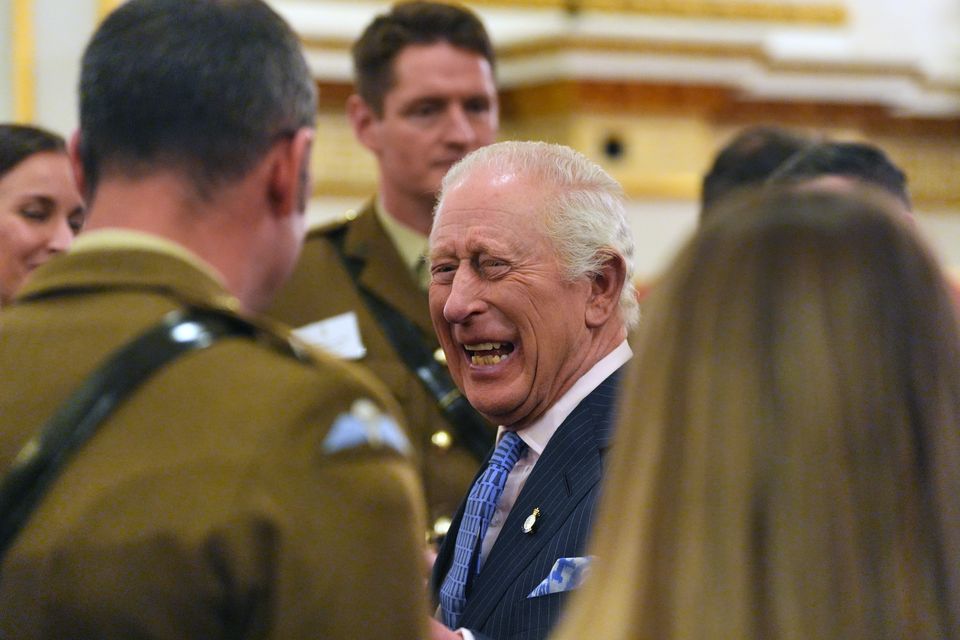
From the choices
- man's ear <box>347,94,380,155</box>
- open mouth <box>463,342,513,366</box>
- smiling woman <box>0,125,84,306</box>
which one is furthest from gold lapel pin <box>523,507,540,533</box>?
man's ear <box>347,94,380,155</box>

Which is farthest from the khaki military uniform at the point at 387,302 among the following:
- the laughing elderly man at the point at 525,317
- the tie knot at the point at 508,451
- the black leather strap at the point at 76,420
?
the black leather strap at the point at 76,420

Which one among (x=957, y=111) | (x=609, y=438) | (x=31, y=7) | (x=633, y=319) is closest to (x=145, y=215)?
(x=609, y=438)

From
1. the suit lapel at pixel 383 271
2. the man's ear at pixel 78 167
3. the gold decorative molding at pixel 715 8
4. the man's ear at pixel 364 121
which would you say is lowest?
the suit lapel at pixel 383 271

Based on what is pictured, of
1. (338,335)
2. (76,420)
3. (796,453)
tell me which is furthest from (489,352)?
(796,453)

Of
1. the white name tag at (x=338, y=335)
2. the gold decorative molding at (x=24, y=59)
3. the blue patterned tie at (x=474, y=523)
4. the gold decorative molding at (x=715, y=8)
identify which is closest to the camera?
the blue patterned tie at (x=474, y=523)

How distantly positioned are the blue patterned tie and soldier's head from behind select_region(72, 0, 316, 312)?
0.85 metres

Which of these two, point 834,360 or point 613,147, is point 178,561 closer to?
point 834,360

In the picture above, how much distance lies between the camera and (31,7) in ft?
14.1

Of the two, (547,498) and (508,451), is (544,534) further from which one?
→ (508,451)

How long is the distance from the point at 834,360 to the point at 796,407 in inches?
1.9

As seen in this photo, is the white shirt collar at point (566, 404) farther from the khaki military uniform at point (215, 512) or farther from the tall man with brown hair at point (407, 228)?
the khaki military uniform at point (215, 512)

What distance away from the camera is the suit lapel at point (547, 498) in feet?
7.58

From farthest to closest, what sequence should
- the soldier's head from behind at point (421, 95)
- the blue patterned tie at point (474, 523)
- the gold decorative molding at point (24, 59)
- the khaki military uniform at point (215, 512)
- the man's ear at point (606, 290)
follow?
the gold decorative molding at point (24, 59), the soldier's head from behind at point (421, 95), the man's ear at point (606, 290), the blue patterned tie at point (474, 523), the khaki military uniform at point (215, 512)

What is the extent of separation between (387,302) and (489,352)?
2.77 feet
